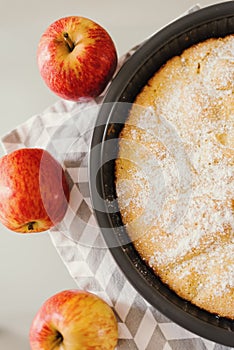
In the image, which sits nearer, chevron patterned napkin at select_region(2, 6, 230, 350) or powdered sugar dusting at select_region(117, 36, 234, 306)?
powdered sugar dusting at select_region(117, 36, 234, 306)

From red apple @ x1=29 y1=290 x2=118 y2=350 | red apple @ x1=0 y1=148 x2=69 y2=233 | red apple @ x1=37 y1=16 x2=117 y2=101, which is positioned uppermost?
red apple @ x1=37 y1=16 x2=117 y2=101

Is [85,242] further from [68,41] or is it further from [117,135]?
[68,41]

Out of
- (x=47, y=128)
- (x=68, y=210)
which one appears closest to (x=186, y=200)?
(x=68, y=210)

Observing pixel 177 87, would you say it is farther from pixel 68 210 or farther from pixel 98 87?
pixel 68 210

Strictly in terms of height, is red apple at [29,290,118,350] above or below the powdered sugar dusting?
below

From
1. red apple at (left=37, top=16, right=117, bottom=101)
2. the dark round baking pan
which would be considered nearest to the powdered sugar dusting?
the dark round baking pan

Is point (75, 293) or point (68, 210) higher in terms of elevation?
point (68, 210)

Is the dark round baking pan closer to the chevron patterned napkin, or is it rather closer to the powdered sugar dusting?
the powdered sugar dusting
